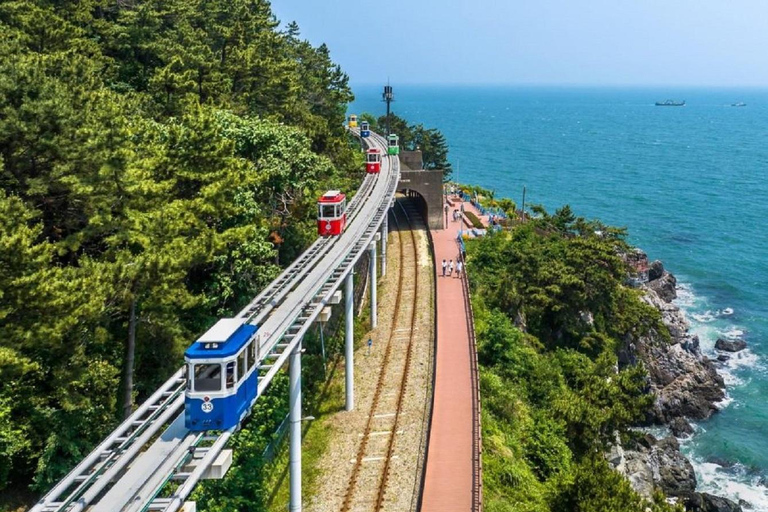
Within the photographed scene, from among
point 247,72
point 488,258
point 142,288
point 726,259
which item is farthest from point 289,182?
point 726,259

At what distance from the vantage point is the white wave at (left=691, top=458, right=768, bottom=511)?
41.5 m

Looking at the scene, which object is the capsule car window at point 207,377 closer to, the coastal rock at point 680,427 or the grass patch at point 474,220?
the coastal rock at point 680,427

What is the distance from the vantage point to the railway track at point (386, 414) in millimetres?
24312

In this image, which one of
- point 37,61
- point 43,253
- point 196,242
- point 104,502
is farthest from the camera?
point 196,242

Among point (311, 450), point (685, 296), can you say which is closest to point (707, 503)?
point (311, 450)

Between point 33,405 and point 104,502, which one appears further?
point 33,405

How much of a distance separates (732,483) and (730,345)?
22693 millimetres

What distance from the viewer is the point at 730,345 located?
203 ft

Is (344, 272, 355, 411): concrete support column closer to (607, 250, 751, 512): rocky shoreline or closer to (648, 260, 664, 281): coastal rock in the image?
(607, 250, 751, 512): rocky shoreline

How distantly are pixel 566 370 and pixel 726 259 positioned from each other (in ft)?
177

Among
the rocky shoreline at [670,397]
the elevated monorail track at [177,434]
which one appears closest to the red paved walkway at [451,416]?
the elevated monorail track at [177,434]

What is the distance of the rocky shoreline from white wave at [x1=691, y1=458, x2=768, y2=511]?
0.94 meters

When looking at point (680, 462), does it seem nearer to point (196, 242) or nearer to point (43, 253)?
point (196, 242)

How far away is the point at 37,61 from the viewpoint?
2509 centimetres
